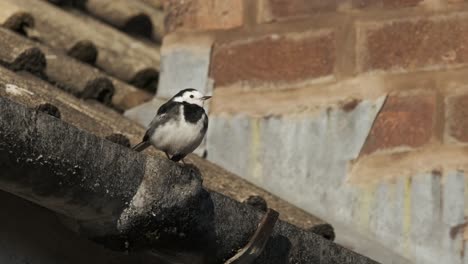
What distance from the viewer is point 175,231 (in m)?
3.47

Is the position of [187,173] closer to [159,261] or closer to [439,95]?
[159,261]

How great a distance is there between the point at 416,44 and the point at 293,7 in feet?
1.64

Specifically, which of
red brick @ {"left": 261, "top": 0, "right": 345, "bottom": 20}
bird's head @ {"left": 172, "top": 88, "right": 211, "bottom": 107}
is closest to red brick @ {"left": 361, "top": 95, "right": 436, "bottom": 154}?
red brick @ {"left": 261, "top": 0, "right": 345, "bottom": 20}

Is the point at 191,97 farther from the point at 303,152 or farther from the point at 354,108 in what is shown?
the point at 354,108

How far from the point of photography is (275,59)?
16.6ft

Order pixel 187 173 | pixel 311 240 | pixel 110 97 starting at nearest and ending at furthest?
pixel 187 173 < pixel 311 240 < pixel 110 97

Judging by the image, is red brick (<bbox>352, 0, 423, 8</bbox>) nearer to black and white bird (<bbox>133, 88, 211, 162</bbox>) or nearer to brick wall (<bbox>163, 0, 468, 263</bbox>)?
brick wall (<bbox>163, 0, 468, 263</bbox>)

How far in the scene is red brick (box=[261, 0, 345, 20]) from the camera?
5.00 meters

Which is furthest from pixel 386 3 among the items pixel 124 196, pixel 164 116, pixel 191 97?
pixel 124 196

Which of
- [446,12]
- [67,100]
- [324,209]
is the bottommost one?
[324,209]

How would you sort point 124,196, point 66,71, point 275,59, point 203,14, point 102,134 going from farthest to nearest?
point 203,14 < point 66,71 < point 275,59 < point 102,134 < point 124,196

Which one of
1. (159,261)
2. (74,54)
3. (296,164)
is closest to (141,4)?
(74,54)

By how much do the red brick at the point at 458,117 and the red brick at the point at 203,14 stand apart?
0.91m

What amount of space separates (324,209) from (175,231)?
4.50 ft
